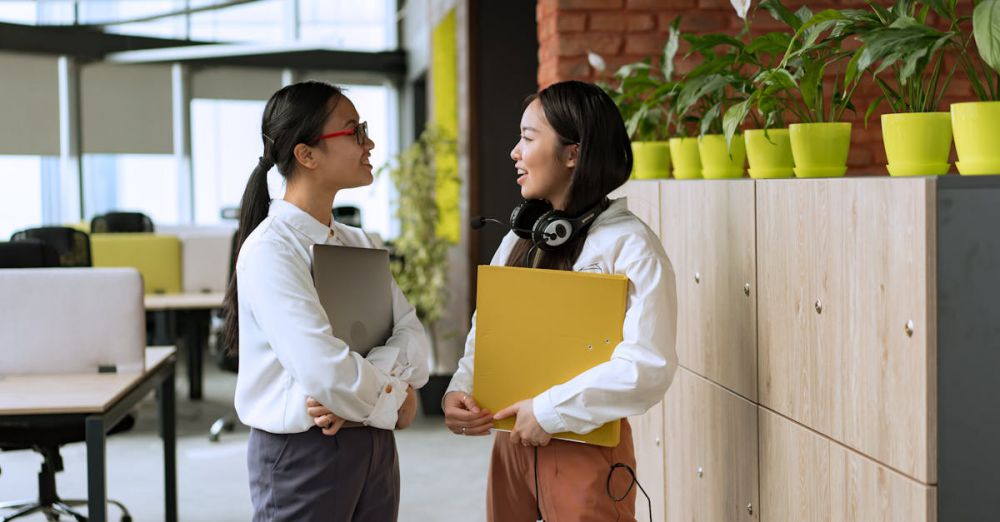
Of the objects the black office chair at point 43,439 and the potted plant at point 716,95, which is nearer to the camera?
the potted plant at point 716,95

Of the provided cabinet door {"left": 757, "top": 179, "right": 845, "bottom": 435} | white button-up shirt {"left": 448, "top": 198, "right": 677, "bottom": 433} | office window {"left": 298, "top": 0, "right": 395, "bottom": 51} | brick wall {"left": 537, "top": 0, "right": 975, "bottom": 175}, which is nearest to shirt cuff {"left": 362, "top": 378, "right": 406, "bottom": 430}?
white button-up shirt {"left": 448, "top": 198, "right": 677, "bottom": 433}

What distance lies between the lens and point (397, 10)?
12617 millimetres

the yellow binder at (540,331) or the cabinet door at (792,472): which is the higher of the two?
the yellow binder at (540,331)

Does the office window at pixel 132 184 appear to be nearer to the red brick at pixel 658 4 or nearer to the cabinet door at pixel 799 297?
the red brick at pixel 658 4

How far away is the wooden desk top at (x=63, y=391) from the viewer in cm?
275

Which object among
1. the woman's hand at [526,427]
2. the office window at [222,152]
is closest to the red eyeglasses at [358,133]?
the woman's hand at [526,427]

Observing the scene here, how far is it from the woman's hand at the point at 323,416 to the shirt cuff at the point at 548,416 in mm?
356

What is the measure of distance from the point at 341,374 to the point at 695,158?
143 centimetres

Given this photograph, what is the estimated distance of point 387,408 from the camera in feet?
6.03

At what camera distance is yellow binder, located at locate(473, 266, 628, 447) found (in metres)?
1.84

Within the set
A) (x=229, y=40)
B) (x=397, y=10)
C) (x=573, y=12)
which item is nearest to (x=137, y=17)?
(x=229, y=40)

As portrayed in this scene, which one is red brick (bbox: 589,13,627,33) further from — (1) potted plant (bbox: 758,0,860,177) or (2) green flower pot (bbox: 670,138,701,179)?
(1) potted plant (bbox: 758,0,860,177)

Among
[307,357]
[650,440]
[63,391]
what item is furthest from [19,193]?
[307,357]

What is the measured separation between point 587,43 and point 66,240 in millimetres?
2987
